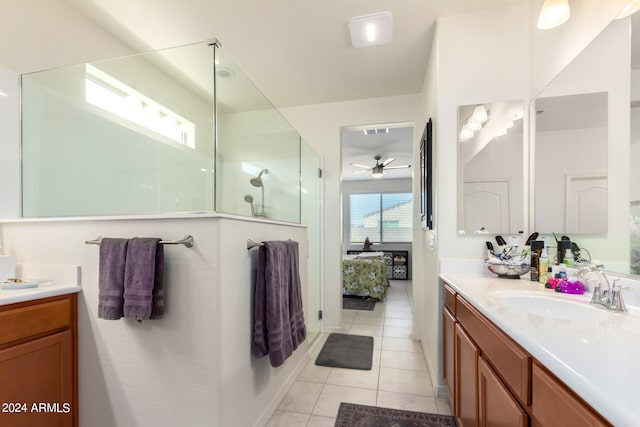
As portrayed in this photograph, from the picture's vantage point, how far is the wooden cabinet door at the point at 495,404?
2.86 ft

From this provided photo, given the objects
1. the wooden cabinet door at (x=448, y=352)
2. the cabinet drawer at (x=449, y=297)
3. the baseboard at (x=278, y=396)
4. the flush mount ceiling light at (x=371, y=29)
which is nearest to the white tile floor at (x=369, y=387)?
the baseboard at (x=278, y=396)

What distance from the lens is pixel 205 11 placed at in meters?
2.02

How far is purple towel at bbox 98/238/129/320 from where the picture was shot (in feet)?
→ 4.47

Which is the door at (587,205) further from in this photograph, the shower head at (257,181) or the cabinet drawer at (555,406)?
the shower head at (257,181)

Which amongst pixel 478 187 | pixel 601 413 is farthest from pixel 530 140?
pixel 601 413

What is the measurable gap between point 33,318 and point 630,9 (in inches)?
111

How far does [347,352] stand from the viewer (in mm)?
2793

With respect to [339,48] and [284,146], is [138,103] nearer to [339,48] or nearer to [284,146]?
[284,146]

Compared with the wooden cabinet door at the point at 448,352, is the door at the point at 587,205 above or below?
above

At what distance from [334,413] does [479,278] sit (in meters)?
1.23

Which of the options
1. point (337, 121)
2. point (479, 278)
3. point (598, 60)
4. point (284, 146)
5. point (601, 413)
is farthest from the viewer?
point (337, 121)

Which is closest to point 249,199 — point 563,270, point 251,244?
point 251,244

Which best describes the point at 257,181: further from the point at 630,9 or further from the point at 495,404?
the point at 630,9

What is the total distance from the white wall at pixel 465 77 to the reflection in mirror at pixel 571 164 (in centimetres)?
31
